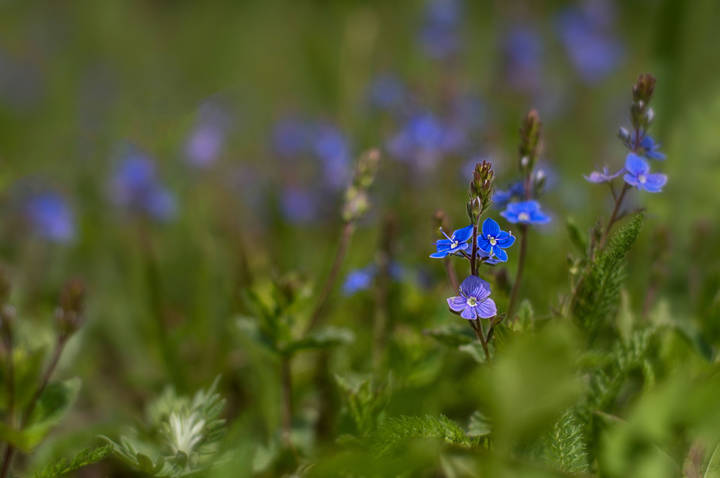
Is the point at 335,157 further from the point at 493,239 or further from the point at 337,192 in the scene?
the point at 493,239

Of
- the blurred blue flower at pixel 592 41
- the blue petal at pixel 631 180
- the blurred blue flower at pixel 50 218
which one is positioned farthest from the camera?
the blurred blue flower at pixel 592 41

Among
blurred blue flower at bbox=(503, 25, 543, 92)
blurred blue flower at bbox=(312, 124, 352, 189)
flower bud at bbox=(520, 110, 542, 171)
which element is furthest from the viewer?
blurred blue flower at bbox=(503, 25, 543, 92)

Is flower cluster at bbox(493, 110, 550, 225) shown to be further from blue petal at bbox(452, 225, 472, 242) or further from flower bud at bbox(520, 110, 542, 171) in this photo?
blue petal at bbox(452, 225, 472, 242)

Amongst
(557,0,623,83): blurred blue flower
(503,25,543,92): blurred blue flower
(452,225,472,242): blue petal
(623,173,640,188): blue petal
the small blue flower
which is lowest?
(452,225,472,242): blue petal

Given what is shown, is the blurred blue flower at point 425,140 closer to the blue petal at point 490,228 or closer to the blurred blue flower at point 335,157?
the blurred blue flower at point 335,157

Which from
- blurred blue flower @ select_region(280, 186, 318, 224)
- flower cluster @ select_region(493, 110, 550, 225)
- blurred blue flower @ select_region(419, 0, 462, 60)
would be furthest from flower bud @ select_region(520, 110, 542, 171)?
blurred blue flower @ select_region(419, 0, 462, 60)

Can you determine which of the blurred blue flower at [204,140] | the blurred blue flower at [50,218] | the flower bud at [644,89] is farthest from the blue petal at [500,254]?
the blurred blue flower at [204,140]
